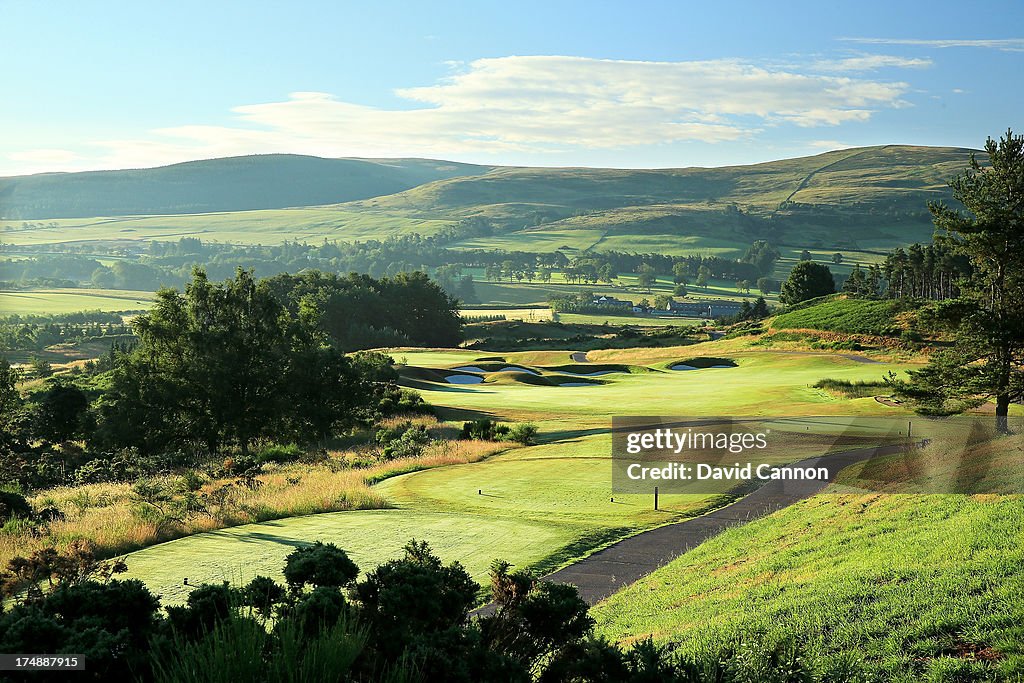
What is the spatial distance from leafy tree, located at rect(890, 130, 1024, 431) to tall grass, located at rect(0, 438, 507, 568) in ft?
63.3

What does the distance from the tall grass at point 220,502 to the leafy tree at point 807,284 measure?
96504 millimetres

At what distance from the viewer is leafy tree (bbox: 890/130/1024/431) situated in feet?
107

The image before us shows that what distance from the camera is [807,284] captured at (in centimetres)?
12306

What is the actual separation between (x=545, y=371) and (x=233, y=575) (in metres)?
61.2

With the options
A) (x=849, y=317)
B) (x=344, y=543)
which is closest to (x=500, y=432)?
(x=344, y=543)

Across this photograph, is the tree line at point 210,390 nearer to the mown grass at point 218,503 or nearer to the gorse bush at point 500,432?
the gorse bush at point 500,432

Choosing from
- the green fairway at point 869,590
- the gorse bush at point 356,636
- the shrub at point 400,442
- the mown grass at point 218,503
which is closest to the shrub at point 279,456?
the mown grass at point 218,503

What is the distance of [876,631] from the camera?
34.0 ft

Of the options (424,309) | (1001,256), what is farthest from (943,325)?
(424,309)

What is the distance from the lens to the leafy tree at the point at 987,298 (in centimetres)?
3262

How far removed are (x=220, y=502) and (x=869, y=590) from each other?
1837 cm

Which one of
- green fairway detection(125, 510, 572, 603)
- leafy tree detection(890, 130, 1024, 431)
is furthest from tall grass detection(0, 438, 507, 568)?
leafy tree detection(890, 130, 1024, 431)

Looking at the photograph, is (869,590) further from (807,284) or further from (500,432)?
(807,284)

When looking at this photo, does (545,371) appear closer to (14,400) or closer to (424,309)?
(14,400)
